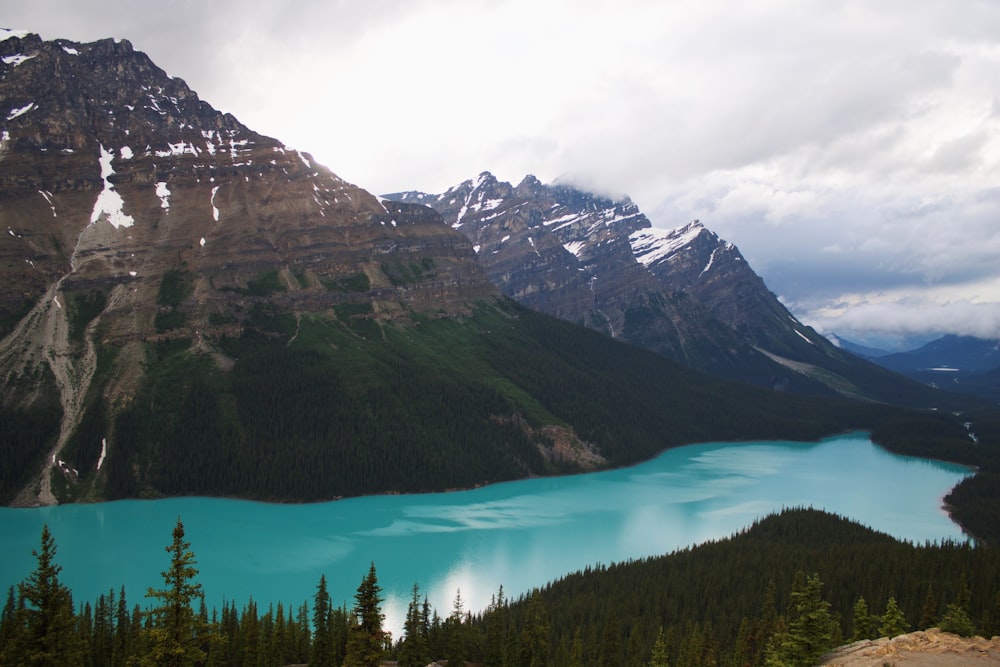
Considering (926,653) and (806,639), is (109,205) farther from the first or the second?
(926,653)

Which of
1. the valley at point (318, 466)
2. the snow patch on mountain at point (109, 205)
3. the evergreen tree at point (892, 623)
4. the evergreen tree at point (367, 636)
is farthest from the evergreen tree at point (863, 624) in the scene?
the snow patch on mountain at point (109, 205)

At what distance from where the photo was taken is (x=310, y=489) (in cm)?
12925

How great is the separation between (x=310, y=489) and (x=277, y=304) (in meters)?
62.4

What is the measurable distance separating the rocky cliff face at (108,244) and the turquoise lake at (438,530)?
35399mm

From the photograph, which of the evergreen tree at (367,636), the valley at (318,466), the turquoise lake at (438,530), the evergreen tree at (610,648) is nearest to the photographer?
the evergreen tree at (367,636)

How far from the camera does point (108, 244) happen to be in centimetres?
17038

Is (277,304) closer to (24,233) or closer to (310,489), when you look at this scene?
(24,233)

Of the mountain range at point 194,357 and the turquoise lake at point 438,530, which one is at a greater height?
the mountain range at point 194,357

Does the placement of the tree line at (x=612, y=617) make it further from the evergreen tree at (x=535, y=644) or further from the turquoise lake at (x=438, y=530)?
the turquoise lake at (x=438, y=530)

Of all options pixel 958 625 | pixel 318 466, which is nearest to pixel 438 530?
pixel 318 466

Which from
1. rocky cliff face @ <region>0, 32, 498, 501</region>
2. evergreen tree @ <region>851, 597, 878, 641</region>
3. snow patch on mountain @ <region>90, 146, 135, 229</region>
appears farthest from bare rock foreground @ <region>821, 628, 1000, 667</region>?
snow patch on mountain @ <region>90, 146, 135, 229</region>

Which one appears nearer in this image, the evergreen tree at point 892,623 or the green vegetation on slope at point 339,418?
the evergreen tree at point 892,623

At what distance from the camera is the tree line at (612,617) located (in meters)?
30.5

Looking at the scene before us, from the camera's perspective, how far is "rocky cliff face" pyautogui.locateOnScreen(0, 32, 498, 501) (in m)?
147
